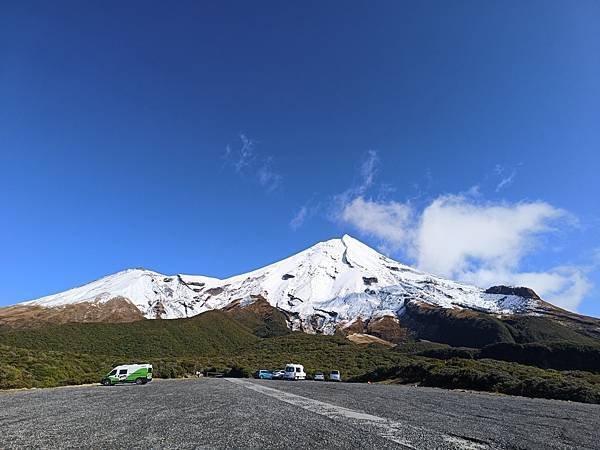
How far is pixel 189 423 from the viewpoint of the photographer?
1371cm

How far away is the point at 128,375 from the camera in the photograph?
4253cm

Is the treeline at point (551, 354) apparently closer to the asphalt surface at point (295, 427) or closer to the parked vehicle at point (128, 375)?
the parked vehicle at point (128, 375)

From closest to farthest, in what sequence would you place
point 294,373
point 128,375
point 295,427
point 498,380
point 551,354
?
point 295,427 → point 498,380 → point 128,375 → point 294,373 → point 551,354

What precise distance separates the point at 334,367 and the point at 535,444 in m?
65.5

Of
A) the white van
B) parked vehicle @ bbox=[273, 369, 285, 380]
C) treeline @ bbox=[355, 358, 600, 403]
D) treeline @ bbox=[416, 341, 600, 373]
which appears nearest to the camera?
treeline @ bbox=[355, 358, 600, 403]

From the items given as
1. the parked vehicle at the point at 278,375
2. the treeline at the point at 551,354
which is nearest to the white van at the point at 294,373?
the parked vehicle at the point at 278,375

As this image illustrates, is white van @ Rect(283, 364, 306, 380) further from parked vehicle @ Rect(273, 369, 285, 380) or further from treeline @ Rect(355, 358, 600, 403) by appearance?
treeline @ Rect(355, 358, 600, 403)

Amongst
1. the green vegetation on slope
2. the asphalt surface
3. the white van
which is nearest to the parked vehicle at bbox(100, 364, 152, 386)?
the green vegetation on slope

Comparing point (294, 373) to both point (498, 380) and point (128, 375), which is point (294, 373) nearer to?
point (128, 375)

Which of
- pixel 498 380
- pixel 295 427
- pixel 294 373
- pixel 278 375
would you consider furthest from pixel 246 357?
pixel 295 427

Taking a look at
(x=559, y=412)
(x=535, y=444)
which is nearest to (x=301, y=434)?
(x=535, y=444)

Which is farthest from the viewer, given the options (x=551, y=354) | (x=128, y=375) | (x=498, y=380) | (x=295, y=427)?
(x=551, y=354)

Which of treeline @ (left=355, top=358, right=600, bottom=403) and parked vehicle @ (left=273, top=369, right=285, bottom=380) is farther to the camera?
parked vehicle @ (left=273, top=369, right=285, bottom=380)

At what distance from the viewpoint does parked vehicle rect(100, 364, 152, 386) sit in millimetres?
41500
